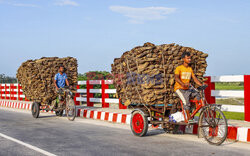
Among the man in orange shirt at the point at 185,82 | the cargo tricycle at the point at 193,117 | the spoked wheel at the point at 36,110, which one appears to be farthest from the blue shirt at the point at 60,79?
the man in orange shirt at the point at 185,82

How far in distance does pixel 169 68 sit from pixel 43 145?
3.30 m

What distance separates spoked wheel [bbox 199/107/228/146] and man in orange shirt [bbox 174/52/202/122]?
0.46m

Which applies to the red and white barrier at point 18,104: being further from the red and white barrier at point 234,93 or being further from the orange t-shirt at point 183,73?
the orange t-shirt at point 183,73

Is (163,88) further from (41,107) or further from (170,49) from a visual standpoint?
(41,107)

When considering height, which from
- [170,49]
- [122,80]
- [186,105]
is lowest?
[186,105]

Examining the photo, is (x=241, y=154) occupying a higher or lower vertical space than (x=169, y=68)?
lower

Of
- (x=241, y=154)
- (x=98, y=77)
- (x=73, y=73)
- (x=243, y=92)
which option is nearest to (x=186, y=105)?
(x=241, y=154)

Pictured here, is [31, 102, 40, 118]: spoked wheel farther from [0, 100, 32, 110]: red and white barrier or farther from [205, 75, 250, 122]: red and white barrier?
[205, 75, 250, 122]: red and white barrier

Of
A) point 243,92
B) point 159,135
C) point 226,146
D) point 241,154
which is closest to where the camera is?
point 241,154

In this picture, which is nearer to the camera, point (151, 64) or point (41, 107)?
point (151, 64)

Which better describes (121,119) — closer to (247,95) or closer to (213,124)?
(247,95)

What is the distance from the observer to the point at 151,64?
7969 mm

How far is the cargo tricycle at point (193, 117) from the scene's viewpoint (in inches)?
276

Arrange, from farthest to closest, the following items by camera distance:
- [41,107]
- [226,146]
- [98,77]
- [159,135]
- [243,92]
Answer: [98,77] < [41,107] < [243,92] < [159,135] < [226,146]
